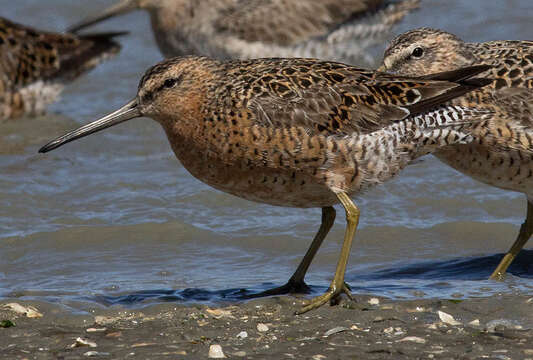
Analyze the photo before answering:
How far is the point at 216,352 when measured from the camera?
4.23m

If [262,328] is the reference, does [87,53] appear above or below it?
above

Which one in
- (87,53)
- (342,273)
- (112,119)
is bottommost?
(342,273)

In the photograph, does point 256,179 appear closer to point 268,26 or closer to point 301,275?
point 301,275

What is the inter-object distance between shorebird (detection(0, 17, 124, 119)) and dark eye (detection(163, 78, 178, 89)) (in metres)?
4.67

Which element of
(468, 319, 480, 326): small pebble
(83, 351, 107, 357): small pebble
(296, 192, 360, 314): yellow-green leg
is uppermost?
(296, 192, 360, 314): yellow-green leg

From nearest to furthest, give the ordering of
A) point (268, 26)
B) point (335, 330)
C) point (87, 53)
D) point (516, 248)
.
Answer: point (335, 330), point (516, 248), point (268, 26), point (87, 53)

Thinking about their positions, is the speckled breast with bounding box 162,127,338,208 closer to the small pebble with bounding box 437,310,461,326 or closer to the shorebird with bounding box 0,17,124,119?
the small pebble with bounding box 437,310,461,326

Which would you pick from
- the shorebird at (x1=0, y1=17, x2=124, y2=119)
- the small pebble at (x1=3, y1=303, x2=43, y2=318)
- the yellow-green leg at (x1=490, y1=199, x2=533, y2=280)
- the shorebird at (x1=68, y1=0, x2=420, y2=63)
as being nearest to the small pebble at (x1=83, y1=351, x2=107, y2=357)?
the small pebble at (x1=3, y1=303, x2=43, y2=318)


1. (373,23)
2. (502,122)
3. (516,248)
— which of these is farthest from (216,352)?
(373,23)

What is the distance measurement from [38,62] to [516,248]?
549 centimetres

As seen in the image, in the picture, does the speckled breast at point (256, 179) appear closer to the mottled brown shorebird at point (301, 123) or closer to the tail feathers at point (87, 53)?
the mottled brown shorebird at point (301, 123)

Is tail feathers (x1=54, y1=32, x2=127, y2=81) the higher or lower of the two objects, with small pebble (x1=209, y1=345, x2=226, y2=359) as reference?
higher

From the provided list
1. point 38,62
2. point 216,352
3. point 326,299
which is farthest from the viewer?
point 38,62

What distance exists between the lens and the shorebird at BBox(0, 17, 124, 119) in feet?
31.0
